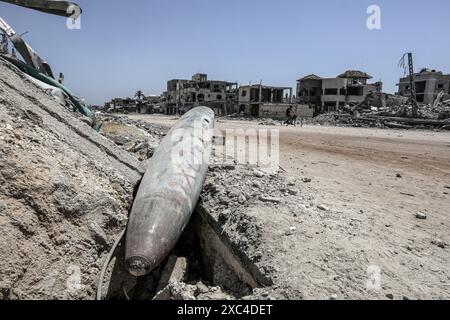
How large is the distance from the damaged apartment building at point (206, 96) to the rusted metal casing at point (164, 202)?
49.5 meters

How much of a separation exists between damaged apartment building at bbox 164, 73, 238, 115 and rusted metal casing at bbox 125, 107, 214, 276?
49548 mm

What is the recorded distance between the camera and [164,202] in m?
4.05

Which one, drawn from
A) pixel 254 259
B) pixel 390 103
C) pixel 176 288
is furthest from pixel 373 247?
pixel 390 103

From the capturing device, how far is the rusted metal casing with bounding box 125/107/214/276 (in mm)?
3604

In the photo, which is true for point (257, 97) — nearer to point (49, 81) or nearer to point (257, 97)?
point (257, 97)

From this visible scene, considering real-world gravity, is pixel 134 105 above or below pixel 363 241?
above

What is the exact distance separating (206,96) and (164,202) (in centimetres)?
5531

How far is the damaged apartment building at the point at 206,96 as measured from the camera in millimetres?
56219

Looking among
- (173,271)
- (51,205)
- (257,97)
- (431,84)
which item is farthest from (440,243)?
(431,84)

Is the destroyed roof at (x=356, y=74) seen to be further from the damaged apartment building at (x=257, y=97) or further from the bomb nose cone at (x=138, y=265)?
the bomb nose cone at (x=138, y=265)

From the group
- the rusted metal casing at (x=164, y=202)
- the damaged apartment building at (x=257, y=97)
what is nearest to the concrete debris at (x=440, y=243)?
the rusted metal casing at (x=164, y=202)

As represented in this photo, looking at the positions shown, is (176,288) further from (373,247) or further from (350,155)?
(350,155)
